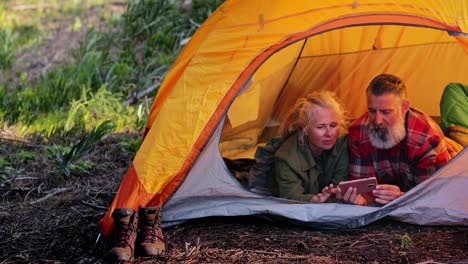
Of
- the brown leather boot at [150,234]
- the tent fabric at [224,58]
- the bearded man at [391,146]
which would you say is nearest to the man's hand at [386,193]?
the bearded man at [391,146]

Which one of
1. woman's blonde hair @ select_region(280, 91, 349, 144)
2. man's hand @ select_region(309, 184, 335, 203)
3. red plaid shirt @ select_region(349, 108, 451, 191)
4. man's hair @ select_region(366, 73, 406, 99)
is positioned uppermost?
man's hair @ select_region(366, 73, 406, 99)

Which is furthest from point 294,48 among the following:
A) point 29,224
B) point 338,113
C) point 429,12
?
point 29,224

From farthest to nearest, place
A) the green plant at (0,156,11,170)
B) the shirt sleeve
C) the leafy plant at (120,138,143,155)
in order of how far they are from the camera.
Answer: the leafy plant at (120,138,143,155)
the green plant at (0,156,11,170)
the shirt sleeve

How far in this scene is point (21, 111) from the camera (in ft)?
19.5

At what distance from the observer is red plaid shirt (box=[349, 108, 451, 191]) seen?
152 inches

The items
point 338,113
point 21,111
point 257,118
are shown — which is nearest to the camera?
point 338,113

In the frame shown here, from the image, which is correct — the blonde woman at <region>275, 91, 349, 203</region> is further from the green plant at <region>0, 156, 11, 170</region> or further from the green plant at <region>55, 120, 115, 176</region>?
the green plant at <region>0, 156, 11, 170</region>

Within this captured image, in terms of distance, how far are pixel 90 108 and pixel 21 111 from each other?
0.54m

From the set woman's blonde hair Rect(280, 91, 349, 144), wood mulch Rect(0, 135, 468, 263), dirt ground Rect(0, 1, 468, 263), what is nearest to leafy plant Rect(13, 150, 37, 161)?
dirt ground Rect(0, 1, 468, 263)

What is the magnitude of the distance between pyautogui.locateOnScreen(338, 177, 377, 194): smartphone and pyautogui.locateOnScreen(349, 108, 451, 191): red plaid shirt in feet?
0.75

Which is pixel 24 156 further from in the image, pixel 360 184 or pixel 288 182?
pixel 360 184

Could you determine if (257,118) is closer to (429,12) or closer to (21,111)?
(429,12)

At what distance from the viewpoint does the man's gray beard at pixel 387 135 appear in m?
3.91

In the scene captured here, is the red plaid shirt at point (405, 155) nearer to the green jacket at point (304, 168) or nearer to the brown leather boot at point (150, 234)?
the green jacket at point (304, 168)
